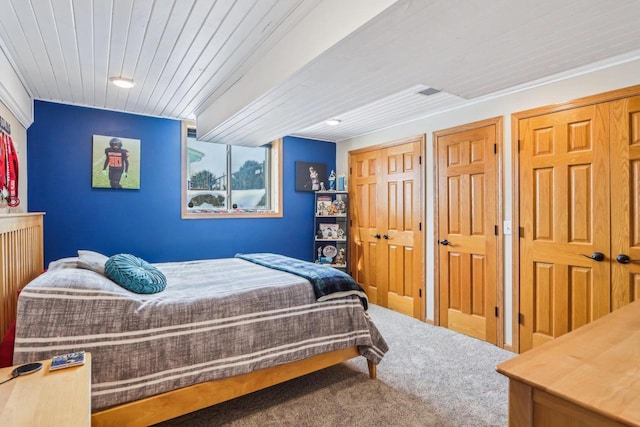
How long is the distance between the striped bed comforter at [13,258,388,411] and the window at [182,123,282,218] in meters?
1.73

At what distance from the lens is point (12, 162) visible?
7.90 ft

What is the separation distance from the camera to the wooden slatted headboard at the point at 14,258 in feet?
5.58

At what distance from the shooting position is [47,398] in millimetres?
1175

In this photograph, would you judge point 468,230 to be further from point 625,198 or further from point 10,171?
point 10,171

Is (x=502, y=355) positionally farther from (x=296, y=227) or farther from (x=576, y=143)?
(x=296, y=227)

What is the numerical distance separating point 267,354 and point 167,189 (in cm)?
251

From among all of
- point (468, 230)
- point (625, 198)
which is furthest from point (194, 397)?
point (625, 198)

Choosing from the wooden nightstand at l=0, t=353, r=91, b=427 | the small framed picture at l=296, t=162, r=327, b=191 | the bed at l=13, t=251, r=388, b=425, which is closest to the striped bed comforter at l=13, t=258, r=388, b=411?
the bed at l=13, t=251, r=388, b=425

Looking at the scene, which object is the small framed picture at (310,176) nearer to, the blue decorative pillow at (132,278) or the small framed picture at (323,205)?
the small framed picture at (323,205)

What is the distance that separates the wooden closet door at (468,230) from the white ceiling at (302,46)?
2.48ft

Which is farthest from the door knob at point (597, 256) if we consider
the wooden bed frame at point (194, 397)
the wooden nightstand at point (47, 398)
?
the wooden nightstand at point (47, 398)

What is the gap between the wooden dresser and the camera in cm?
71

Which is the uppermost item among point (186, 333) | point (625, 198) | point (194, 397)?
point (625, 198)

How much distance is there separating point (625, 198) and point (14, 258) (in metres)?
4.00
